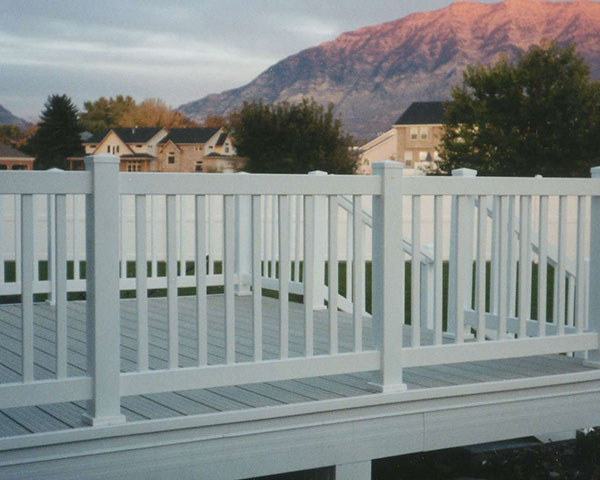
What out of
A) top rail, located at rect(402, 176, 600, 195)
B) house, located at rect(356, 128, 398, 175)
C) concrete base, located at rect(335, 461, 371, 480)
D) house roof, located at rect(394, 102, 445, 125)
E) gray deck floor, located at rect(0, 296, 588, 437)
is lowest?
concrete base, located at rect(335, 461, 371, 480)

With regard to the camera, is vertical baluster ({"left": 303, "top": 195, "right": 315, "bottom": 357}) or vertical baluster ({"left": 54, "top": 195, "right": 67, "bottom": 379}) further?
vertical baluster ({"left": 303, "top": 195, "right": 315, "bottom": 357})

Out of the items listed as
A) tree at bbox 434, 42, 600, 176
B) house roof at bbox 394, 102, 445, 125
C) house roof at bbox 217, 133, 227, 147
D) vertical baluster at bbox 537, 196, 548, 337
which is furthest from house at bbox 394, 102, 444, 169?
vertical baluster at bbox 537, 196, 548, 337

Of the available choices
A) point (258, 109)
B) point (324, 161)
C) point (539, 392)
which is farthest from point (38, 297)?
point (258, 109)

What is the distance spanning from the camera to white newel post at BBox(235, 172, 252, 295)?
7012 millimetres

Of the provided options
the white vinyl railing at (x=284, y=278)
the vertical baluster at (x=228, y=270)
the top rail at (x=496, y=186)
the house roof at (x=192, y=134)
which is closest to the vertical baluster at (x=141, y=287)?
the white vinyl railing at (x=284, y=278)

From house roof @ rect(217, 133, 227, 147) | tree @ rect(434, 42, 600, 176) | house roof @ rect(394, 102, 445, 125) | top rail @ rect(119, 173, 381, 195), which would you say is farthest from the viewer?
house roof @ rect(217, 133, 227, 147)

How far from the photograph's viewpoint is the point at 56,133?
7531 centimetres

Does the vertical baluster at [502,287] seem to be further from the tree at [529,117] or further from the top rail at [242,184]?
the tree at [529,117]

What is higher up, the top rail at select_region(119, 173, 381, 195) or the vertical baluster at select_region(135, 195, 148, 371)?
the top rail at select_region(119, 173, 381, 195)

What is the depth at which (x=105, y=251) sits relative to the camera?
3.28 metres

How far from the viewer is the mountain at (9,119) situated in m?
93.0

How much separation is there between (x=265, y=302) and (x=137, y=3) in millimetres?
85111

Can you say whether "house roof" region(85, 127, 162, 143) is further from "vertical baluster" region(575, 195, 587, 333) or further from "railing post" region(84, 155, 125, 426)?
"railing post" region(84, 155, 125, 426)

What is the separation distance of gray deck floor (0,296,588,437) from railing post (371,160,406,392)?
0.18 m
